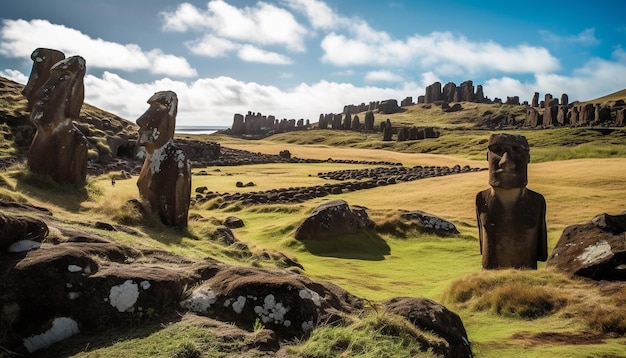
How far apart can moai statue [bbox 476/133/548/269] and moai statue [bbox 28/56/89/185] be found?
15.5 m

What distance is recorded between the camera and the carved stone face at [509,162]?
46.1ft

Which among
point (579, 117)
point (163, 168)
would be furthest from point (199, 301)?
point (579, 117)

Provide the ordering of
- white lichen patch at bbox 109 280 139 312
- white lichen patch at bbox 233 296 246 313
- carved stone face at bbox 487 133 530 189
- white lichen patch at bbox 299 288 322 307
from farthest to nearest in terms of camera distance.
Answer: carved stone face at bbox 487 133 530 189 → white lichen patch at bbox 299 288 322 307 → white lichen patch at bbox 233 296 246 313 → white lichen patch at bbox 109 280 139 312

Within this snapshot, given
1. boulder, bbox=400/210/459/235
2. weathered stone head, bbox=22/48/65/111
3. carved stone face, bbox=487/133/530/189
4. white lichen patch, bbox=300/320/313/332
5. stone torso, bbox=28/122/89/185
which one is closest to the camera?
white lichen patch, bbox=300/320/313/332

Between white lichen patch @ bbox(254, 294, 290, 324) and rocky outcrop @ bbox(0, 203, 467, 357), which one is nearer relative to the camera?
rocky outcrop @ bbox(0, 203, 467, 357)

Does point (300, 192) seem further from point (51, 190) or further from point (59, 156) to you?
point (51, 190)

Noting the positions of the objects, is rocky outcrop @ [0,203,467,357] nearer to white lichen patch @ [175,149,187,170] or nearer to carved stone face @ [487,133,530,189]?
carved stone face @ [487,133,530,189]

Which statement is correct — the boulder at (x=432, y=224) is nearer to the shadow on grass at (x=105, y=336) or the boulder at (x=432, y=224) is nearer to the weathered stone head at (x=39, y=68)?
the weathered stone head at (x=39, y=68)

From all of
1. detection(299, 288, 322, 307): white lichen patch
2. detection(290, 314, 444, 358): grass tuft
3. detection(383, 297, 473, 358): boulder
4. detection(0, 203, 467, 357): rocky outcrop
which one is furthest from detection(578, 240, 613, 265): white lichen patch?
detection(299, 288, 322, 307): white lichen patch

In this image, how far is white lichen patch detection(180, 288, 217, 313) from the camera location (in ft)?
19.0

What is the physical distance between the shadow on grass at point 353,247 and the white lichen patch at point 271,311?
13073 millimetres

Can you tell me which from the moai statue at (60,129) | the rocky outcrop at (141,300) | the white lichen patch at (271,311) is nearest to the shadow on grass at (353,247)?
the moai statue at (60,129)

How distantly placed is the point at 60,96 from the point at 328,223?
38.4 feet

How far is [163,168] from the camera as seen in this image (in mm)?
17203
